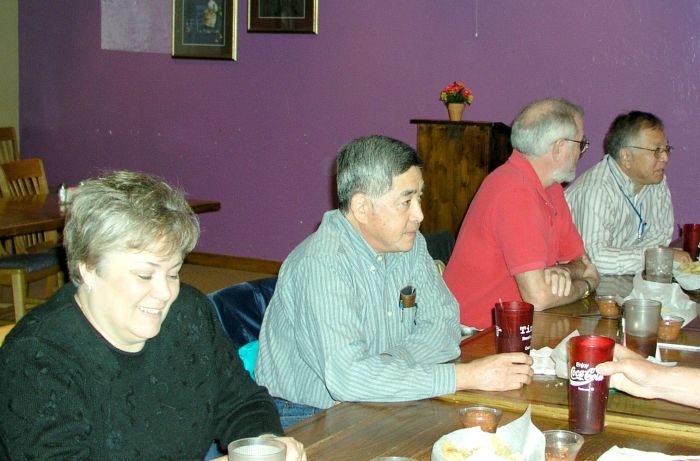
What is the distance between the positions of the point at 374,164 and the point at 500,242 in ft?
3.09

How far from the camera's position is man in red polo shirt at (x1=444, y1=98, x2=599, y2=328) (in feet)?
9.92

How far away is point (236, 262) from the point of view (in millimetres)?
7117

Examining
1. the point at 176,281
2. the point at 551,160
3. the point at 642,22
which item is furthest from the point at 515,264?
the point at 642,22

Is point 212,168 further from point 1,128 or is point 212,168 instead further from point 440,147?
point 440,147

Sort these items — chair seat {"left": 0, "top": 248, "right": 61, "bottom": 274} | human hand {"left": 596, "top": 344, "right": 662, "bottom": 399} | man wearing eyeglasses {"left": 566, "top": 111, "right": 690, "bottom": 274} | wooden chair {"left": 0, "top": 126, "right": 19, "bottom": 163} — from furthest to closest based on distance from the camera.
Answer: wooden chair {"left": 0, "top": 126, "right": 19, "bottom": 163}
chair seat {"left": 0, "top": 248, "right": 61, "bottom": 274}
man wearing eyeglasses {"left": 566, "top": 111, "right": 690, "bottom": 274}
human hand {"left": 596, "top": 344, "right": 662, "bottom": 399}

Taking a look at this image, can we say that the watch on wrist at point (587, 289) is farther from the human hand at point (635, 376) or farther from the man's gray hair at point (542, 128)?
the human hand at point (635, 376)

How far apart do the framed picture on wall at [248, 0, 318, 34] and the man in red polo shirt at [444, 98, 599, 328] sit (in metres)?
3.27

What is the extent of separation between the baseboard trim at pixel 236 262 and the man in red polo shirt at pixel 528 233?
11.7 feet

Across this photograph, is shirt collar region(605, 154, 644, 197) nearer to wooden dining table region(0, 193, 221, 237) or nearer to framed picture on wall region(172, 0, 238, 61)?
wooden dining table region(0, 193, 221, 237)

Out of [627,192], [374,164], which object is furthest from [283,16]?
[374,164]

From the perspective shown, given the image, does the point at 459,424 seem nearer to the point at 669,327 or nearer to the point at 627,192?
the point at 669,327

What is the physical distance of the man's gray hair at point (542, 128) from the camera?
3.42 m

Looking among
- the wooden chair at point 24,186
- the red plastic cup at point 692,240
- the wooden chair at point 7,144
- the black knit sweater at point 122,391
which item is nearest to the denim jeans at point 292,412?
the black knit sweater at point 122,391

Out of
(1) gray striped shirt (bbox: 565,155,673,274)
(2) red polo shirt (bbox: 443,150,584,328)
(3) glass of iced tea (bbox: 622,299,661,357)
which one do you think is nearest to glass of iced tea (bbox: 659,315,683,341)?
(3) glass of iced tea (bbox: 622,299,661,357)
